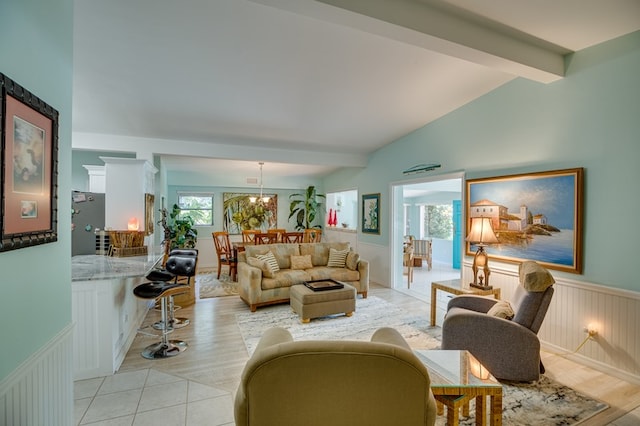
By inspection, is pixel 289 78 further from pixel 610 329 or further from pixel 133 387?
pixel 610 329

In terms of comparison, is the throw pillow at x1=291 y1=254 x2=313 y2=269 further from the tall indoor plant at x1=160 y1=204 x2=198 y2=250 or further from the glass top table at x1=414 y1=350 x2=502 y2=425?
the glass top table at x1=414 y1=350 x2=502 y2=425

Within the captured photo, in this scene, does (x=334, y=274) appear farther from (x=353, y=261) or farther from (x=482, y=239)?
(x=482, y=239)

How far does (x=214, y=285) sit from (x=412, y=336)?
4.07 meters

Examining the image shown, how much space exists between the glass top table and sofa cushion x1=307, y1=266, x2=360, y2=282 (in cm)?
314

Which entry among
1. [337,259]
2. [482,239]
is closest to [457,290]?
[482,239]

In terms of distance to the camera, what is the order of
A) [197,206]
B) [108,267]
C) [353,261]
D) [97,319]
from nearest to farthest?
[97,319] → [108,267] → [353,261] → [197,206]

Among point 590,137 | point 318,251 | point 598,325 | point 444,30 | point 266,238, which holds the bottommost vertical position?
point 598,325

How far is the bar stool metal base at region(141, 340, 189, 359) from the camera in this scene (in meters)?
3.05

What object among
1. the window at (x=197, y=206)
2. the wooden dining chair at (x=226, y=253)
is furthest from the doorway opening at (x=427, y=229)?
the window at (x=197, y=206)

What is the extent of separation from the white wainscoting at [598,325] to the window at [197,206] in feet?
25.1

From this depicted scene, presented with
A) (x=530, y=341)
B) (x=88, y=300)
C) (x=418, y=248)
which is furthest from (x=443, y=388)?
(x=418, y=248)

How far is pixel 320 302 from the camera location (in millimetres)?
4094

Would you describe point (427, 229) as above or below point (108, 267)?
above

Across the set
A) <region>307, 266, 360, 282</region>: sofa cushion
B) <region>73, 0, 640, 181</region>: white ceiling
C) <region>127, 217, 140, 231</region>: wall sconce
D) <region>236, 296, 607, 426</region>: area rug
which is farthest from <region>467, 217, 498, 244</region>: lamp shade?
<region>127, 217, 140, 231</region>: wall sconce
